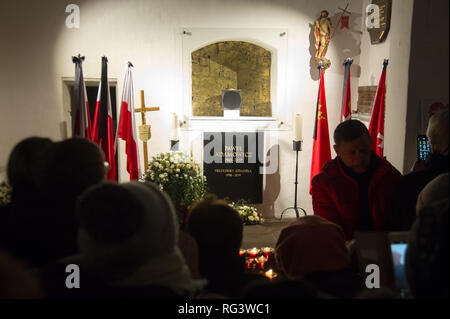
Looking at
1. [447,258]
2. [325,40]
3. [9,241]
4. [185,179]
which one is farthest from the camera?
[325,40]

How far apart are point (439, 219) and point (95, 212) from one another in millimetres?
927

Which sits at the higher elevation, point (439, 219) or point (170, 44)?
point (170, 44)

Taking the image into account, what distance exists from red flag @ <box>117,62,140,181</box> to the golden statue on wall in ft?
7.24

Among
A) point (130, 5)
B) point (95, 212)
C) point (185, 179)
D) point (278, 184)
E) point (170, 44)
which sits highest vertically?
point (130, 5)

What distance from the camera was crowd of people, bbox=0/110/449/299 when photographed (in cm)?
110

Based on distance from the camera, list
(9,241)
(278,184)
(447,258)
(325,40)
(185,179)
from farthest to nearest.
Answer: (278,184), (325,40), (185,179), (9,241), (447,258)

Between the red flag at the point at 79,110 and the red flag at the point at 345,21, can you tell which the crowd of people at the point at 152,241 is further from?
the red flag at the point at 345,21

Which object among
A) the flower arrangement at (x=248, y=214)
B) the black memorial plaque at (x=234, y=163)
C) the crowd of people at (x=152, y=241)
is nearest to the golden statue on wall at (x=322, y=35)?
the black memorial plaque at (x=234, y=163)

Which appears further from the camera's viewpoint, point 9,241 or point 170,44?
point 170,44

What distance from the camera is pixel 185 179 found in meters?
3.32

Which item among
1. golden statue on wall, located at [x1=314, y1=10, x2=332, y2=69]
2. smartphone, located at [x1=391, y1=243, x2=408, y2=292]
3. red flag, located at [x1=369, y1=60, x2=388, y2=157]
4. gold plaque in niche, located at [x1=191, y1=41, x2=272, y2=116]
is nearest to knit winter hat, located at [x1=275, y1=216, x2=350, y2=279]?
smartphone, located at [x1=391, y1=243, x2=408, y2=292]

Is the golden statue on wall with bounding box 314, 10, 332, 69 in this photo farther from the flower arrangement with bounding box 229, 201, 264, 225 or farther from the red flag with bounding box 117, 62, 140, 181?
the red flag with bounding box 117, 62, 140, 181
